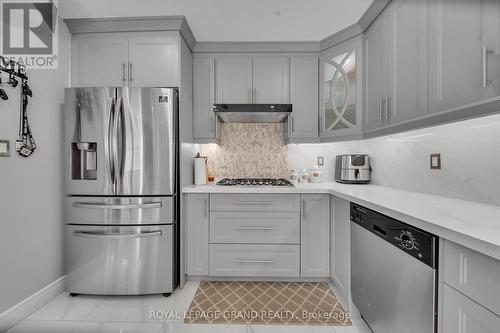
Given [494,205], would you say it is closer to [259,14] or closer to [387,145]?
[387,145]

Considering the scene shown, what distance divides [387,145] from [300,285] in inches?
62.3

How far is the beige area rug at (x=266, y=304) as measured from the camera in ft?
5.37

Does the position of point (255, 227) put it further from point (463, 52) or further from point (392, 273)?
point (463, 52)

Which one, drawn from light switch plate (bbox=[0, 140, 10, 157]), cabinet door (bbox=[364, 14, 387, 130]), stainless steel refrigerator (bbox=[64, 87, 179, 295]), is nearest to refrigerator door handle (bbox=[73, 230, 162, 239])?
stainless steel refrigerator (bbox=[64, 87, 179, 295])

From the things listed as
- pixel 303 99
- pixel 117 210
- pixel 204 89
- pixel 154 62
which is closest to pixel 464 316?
pixel 303 99

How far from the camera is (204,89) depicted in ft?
7.68

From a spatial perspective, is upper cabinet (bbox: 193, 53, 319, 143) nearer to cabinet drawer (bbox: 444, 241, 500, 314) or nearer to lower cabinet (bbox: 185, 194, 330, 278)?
lower cabinet (bbox: 185, 194, 330, 278)

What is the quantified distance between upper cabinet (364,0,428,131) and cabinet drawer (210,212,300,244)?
1.14 meters

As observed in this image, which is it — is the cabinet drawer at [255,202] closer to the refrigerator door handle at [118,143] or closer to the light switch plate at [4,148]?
the refrigerator door handle at [118,143]

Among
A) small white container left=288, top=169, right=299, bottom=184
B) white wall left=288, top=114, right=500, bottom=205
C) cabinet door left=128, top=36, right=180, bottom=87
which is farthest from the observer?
small white container left=288, top=169, right=299, bottom=184

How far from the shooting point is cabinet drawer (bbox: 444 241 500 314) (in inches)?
25.9

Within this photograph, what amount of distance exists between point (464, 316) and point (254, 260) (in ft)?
4.96

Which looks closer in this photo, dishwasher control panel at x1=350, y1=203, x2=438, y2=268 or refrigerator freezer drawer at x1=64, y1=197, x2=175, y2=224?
dishwasher control panel at x1=350, y1=203, x2=438, y2=268

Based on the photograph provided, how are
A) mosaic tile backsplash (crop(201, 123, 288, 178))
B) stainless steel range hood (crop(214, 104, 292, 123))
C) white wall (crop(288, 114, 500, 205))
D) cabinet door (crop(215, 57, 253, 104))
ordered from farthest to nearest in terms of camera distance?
mosaic tile backsplash (crop(201, 123, 288, 178)) → cabinet door (crop(215, 57, 253, 104)) → stainless steel range hood (crop(214, 104, 292, 123)) → white wall (crop(288, 114, 500, 205))
